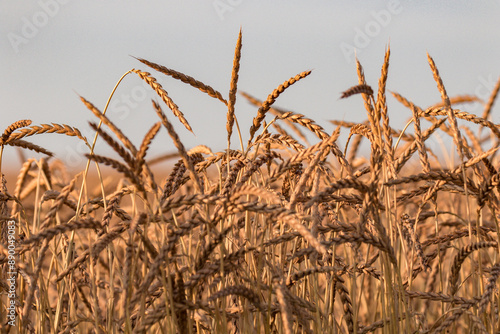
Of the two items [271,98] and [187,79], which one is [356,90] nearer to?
[271,98]

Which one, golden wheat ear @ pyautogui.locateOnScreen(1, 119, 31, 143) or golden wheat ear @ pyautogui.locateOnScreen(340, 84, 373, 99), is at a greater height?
golden wheat ear @ pyautogui.locateOnScreen(1, 119, 31, 143)

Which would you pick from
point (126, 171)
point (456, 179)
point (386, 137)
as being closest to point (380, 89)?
point (386, 137)

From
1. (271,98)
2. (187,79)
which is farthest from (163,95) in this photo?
(271,98)

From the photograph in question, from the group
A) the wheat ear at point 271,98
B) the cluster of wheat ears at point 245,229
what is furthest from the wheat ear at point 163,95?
the wheat ear at point 271,98

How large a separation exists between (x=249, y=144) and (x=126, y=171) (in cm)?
74

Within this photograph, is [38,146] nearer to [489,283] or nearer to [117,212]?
[117,212]

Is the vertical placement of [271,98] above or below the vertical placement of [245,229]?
above

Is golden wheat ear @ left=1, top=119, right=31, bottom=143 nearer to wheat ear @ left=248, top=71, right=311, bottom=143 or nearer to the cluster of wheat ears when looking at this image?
the cluster of wheat ears

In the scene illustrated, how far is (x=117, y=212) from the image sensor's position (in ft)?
6.03

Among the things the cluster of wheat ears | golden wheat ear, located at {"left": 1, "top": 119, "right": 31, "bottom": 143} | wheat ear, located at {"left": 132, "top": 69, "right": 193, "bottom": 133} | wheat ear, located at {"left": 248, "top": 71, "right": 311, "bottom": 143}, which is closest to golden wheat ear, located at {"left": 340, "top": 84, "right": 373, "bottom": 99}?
the cluster of wheat ears

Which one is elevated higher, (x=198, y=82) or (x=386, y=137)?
(x=198, y=82)

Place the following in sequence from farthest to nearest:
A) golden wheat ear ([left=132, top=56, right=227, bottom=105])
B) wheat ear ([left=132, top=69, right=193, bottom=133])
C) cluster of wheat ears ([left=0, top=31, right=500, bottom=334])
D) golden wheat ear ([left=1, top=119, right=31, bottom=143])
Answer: golden wheat ear ([left=1, top=119, right=31, bottom=143]), golden wheat ear ([left=132, top=56, right=227, bottom=105]), wheat ear ([left=132, top=69, right=193, bottom=133]), cluster of wheat ears ([left=0, top=31, right=500, bottom=334])

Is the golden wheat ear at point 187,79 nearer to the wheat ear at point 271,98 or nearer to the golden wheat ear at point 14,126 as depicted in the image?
the wheat ear at point 271,98

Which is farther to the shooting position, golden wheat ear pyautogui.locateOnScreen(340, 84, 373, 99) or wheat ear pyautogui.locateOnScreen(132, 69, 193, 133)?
wheat ear pyautogui.locateOnScreen(132, 69, 193, 133)
